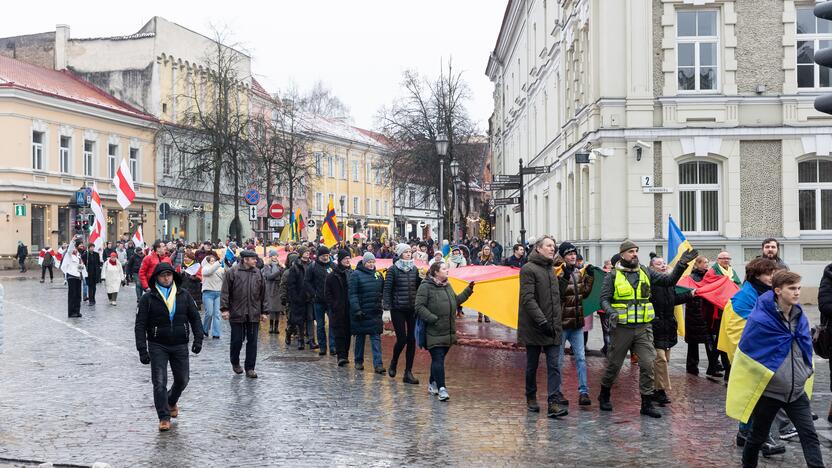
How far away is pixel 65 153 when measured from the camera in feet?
168

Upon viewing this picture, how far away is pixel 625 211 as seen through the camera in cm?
2341

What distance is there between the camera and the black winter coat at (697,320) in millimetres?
12711

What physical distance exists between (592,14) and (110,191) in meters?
38.5

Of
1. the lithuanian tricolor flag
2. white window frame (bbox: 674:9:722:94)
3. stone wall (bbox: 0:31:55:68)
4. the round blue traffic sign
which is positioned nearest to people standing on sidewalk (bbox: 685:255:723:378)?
the lithuanian tricolor flag

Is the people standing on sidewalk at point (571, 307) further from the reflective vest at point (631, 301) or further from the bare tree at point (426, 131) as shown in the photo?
the bare tree at point (426, 131)

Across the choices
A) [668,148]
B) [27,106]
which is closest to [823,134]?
[668,148]

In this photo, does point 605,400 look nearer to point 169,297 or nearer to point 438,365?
point 438,365

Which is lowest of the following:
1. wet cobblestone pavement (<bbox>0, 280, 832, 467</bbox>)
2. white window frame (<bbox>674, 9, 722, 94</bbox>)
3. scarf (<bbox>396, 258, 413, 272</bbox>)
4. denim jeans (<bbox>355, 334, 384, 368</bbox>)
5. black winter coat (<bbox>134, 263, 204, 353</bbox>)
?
wet cobblestone pavement (<bbox>0, 280, 832, 467</bbox>)

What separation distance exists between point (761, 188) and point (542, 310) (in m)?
15.5

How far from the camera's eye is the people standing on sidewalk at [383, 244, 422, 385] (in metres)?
12.6

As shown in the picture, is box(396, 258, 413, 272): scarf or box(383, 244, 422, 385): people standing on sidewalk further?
box(396, 258, 413, 272): scarf

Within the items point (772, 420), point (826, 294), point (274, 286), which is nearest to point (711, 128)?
point (274, 286)

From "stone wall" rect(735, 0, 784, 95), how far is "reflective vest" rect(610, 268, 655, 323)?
49.8 ft

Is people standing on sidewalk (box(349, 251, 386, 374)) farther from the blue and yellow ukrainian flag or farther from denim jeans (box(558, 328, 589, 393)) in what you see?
the blue and yellow ukrainian flag
